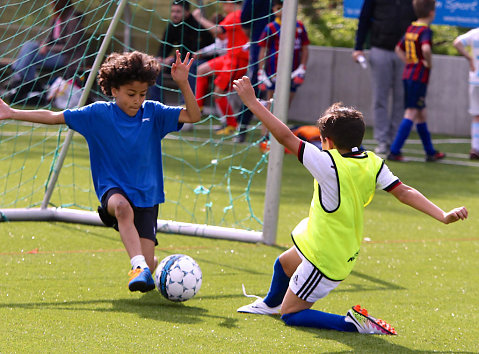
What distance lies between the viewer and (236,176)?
946 cm

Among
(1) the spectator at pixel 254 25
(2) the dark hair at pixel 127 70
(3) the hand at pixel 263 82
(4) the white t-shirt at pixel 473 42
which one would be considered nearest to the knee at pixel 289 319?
(2) the dark hair at pixel 127 70

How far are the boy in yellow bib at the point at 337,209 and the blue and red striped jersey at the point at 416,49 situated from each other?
22.1ft

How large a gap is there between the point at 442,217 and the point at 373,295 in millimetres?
1192

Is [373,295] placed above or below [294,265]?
below

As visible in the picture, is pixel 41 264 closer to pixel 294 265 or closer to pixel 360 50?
pixel 294 265

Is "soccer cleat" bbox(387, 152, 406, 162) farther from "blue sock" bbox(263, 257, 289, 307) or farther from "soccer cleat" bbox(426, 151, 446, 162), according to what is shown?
"blue sock" bbox(263, 257, 289, 307)

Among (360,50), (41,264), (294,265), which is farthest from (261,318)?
(360,50)

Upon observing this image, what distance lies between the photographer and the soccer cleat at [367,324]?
432 cm

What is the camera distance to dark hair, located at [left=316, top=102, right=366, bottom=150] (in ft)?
14.1

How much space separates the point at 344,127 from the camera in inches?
169

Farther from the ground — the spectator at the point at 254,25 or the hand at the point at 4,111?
the hand at the point at 4,111

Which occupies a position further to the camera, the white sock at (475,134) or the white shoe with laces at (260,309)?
the white sock at (475,134)

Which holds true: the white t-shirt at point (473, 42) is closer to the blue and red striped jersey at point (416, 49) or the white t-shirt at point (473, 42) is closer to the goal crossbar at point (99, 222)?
the blue and red striped jersey at point (416, 49)

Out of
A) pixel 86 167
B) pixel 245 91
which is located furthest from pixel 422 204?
Result: pixel 86 167
